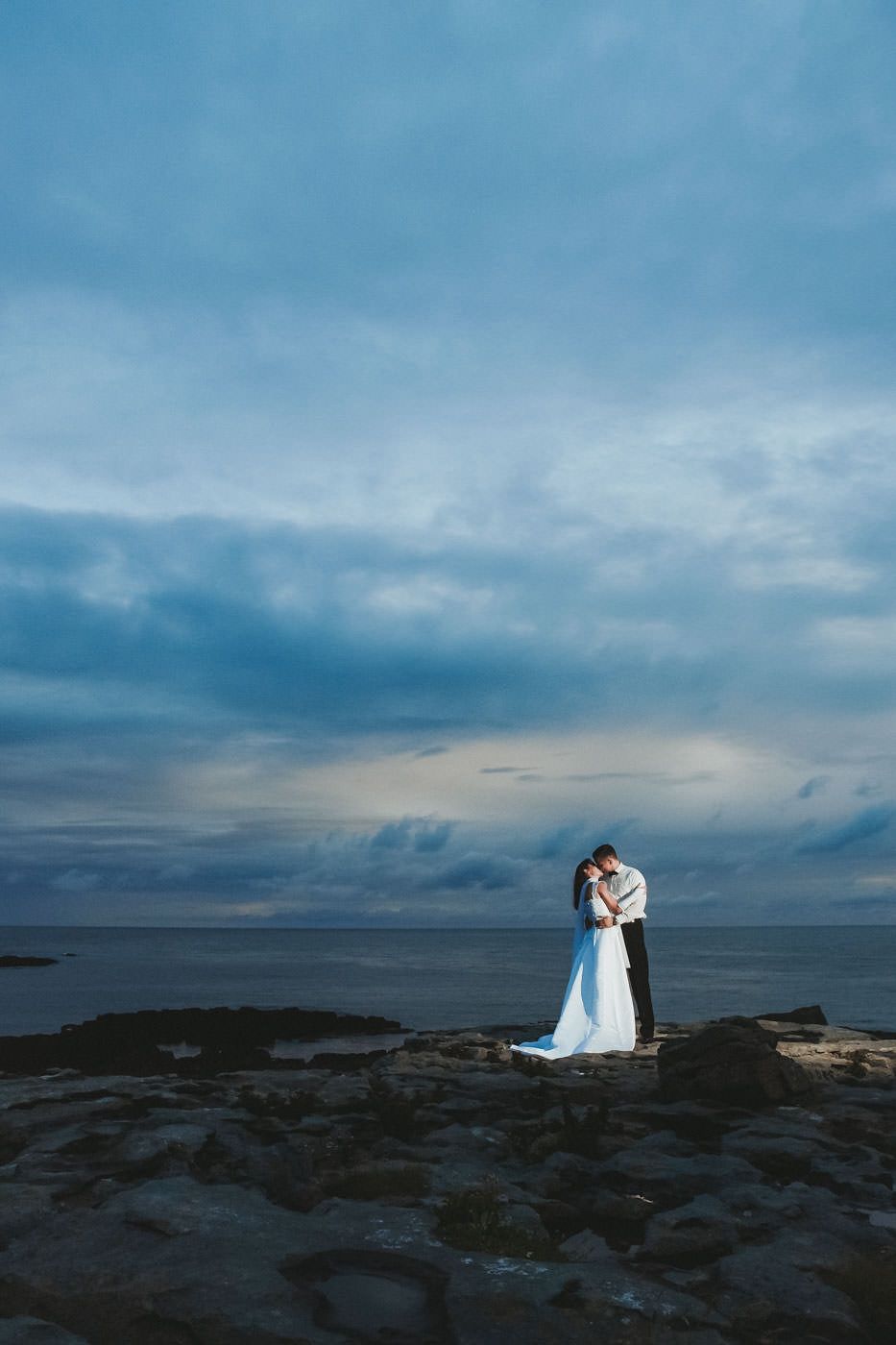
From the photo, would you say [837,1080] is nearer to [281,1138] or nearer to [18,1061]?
[281,1138]

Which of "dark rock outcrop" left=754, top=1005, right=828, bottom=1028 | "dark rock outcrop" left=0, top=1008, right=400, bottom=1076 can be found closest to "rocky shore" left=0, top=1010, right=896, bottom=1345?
"dark rock outcrop" left=0, top=1008, right=400, bottom=1076

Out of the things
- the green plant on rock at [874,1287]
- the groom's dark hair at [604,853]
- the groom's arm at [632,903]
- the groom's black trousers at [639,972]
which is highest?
the groom's dark hair at [604,853]

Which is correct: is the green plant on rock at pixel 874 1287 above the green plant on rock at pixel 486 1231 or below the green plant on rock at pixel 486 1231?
below

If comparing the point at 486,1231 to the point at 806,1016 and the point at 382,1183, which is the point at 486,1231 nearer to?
the point at 382,1183

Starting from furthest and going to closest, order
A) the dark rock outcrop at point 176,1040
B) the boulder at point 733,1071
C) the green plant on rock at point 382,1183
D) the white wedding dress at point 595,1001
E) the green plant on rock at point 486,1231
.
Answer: the dark rock outcrop at point 176,1040, the white wedding dress at point 595,1001, the boulder at point 733,1071, the green plant on rock at point 382,1183, the green plant on rock at point 486,1231

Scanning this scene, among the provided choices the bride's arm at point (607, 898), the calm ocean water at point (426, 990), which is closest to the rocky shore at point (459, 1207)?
the bride's arm at point (607, 898)

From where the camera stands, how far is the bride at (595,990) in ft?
53.5

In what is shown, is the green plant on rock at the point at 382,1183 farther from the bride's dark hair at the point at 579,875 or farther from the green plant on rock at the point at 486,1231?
the bride's dark hair at the point at 579,875

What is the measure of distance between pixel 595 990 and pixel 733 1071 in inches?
216

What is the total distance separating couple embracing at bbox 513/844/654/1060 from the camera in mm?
16328

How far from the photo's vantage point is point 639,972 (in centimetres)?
1781

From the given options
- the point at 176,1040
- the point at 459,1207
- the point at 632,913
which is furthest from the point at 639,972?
the point at 176,1040

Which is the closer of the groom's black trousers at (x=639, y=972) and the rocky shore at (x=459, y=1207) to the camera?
the rocky shore at (x=459, y=1207)

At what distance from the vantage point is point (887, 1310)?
552 centimetres
